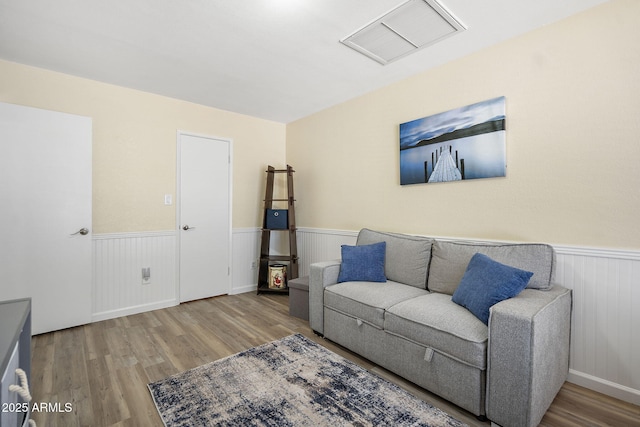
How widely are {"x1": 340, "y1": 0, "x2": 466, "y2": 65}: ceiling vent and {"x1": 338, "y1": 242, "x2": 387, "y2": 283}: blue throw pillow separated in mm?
1658

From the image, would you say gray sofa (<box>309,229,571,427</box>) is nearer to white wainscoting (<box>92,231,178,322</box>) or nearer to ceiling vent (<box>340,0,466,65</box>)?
ceiling vent (<box>340,0,466,65</box>)

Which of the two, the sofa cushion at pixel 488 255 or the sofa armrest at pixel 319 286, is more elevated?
the sofa cushion at pixel 488 255

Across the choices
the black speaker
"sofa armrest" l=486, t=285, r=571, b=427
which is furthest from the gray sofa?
the black speaker

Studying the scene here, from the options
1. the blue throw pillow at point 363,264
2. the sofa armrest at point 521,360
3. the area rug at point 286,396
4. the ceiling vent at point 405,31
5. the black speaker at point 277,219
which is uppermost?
the ceiling vent at point 405,31

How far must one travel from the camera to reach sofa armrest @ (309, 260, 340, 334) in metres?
2.69

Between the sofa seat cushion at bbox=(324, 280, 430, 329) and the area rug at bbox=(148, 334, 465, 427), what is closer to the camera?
the area rug at bbox=(148, 334, 465, 427)

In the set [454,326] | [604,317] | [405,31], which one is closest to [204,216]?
[405,31]

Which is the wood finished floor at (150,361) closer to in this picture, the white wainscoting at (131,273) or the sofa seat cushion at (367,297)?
→ the white wainscoting at (131,273)

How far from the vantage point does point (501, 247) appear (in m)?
2.14

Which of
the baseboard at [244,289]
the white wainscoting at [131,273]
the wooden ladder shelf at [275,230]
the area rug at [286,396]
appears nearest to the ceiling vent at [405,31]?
the wooden ladder shelf at [275,230]

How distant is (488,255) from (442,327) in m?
0.73

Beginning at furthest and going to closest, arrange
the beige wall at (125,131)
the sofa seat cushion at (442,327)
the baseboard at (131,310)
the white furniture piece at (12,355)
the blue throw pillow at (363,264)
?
the baseboard at (131,310) → the beige wall at (125,131) → the blue throw pillow at (363,264) → the sofa seat cushion at (442,327) → the white furniture piece at (12,355)

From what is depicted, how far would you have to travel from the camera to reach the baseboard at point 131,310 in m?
3.06

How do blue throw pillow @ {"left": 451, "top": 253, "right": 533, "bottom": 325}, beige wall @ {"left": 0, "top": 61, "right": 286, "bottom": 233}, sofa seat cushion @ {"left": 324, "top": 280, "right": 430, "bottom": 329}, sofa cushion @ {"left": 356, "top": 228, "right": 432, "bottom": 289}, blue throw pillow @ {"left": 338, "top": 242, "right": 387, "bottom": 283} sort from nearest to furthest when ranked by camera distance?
1. blue throw pillow @ {"left": 451, "top": 253, "right": 533, "bottom": 325}
2. sofa seat cushion @ {"left": 324, "top": 280, "right": 430, "bottom": 329}
3. sofa cushion @ {"left": 356, "top": 228, "right": 432, "bottom": 289}
4. blue throw pillow @ {"left": 338, "top": 242, "right": 387, "bottom": 283}
5. beige wall @ {"left": 0, "top": 61, "right": 286, "bottom": 233}
